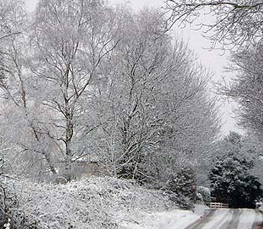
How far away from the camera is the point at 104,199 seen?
11.9m

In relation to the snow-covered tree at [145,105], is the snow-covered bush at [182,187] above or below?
below

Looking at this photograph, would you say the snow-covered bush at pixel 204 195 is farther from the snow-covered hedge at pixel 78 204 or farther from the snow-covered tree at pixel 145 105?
the snow-covered hedge at pixel 78 204

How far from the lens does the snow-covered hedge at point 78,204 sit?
8562mm

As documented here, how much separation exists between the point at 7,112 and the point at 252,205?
73.9 feet

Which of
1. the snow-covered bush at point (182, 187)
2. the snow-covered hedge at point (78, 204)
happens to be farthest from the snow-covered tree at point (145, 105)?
the snow-covered hedge at point (78, 204)

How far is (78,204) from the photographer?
9.95m

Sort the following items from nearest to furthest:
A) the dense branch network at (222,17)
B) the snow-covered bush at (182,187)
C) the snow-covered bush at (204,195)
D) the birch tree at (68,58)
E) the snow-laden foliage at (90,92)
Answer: the dense branch network at (222,17)
the birch tree at (68,58)
the snow-laden foliage at (90,92)
the snow-covered bush at (182,187)
the snow-covered bush at (204,195)

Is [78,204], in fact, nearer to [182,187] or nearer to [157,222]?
[157,222]

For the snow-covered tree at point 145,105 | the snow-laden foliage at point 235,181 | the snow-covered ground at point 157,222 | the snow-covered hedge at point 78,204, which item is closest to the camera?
the snow-covered hedge at point 78,204

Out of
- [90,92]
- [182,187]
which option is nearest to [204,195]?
[182,187]

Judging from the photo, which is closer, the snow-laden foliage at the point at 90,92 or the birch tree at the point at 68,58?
the birch tree at the point at 68,58

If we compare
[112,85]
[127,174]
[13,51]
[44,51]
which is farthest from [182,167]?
Result: [13,51]

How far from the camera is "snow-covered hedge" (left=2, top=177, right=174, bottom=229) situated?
28.1 feet

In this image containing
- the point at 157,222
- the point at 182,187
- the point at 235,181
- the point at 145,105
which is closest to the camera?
the point at 157,222
